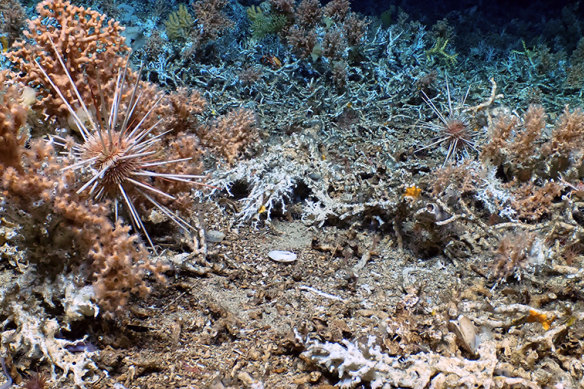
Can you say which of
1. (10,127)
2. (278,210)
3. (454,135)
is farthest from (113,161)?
(454,135)

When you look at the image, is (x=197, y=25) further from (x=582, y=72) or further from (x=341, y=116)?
(x=582, y=72)

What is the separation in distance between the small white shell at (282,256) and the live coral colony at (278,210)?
12mm

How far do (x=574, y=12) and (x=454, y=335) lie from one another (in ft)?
24.9

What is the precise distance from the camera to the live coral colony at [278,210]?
2.18 metres

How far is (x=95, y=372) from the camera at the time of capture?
2.06 m

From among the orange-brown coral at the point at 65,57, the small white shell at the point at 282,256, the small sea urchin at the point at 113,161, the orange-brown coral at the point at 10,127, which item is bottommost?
the small white shell at the point at 282,256

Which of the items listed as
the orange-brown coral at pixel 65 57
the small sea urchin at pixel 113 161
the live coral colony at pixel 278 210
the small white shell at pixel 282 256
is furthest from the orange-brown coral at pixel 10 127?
the small white shell at pixel 282 256

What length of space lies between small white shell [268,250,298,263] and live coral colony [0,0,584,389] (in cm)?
1

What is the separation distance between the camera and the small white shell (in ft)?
10.3

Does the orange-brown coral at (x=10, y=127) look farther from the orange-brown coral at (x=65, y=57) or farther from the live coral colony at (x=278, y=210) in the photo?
the orange-brown coral at (x=65, y=57)

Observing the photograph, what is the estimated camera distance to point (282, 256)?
3.16 meters

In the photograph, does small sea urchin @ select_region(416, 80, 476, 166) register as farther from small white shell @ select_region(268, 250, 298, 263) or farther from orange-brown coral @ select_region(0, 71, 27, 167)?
orange-brown coral @ select_region(0, 71, 27, 167)

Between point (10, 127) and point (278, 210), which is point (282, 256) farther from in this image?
point (10, 127)

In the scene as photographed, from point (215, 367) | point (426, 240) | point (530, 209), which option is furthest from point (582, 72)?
point (215, 367)
